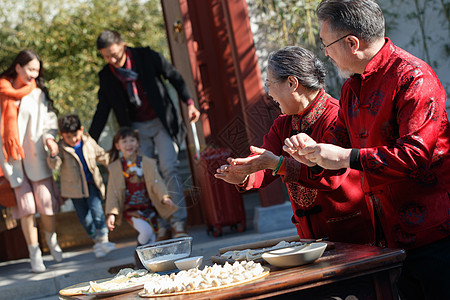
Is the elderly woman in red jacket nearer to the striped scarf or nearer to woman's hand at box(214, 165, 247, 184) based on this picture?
woman's hand at box(214, 165, 247, 184)

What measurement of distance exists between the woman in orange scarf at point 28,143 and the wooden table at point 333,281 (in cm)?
417

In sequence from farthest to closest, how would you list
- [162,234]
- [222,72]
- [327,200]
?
[222,72] < [162,234] < [327,200]

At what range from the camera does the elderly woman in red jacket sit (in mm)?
2668

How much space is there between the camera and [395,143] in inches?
81.1

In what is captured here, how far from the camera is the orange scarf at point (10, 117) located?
5.79 metres

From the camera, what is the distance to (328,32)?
224 cm

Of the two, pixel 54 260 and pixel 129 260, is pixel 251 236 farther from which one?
pixel 54 260

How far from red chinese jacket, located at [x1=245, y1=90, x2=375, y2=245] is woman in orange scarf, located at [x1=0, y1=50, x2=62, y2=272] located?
3415 mm

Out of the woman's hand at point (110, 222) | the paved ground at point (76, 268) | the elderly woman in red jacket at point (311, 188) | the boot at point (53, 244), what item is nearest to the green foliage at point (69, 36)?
the paved ground at point (76, 268)

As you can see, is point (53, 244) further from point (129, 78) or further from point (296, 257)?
point (296, 257)

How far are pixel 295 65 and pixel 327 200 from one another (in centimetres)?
57

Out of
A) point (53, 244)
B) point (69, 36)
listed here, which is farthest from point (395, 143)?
point (69, 36)

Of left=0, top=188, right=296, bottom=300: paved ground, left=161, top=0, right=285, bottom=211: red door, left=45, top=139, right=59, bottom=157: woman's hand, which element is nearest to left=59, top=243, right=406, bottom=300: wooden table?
left=0, top=188, right=296, bottom=300: paved ground

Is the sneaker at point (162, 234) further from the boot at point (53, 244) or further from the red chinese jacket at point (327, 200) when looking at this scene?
the red chinese jacket at point (327, 200)
